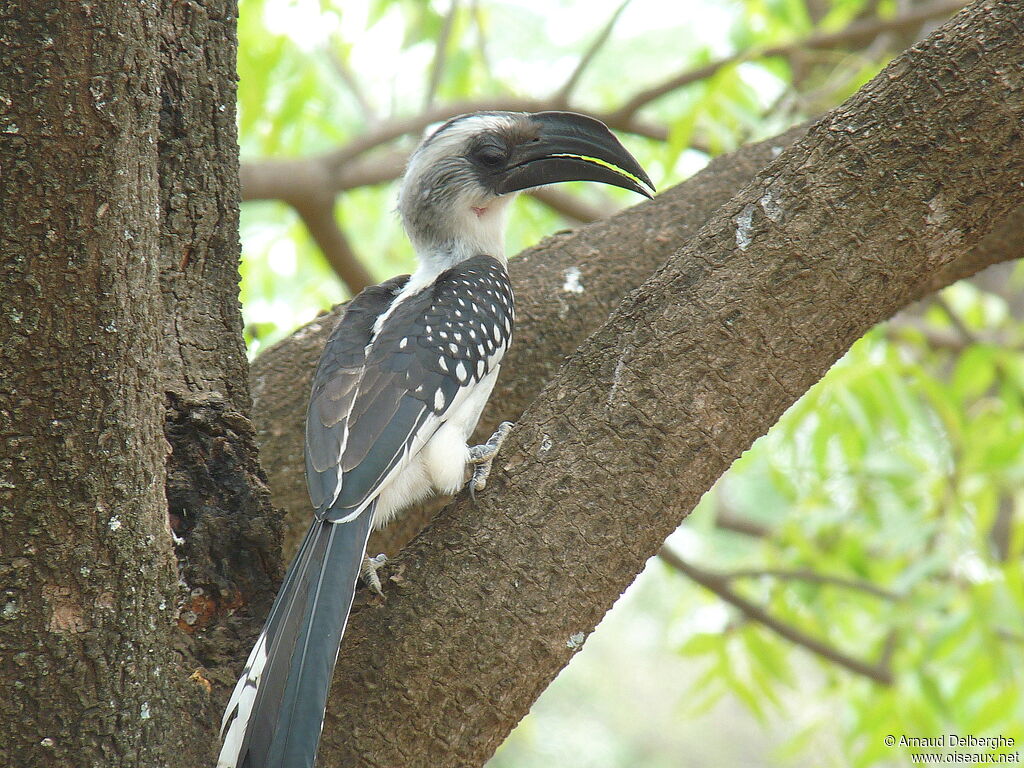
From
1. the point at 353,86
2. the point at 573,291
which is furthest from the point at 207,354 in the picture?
the point at 353,86

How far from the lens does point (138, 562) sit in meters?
1.68

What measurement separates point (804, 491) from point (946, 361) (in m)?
1.46

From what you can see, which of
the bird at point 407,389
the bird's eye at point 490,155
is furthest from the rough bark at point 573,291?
the bird's eye at point 490,155

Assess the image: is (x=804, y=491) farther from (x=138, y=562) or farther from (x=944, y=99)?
(x=138, y=562)

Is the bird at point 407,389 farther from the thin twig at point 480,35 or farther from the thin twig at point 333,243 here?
the thin twig at point 480,35

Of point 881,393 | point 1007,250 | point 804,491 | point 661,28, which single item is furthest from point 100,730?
point 661,28

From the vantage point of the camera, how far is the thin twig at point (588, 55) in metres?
4.37

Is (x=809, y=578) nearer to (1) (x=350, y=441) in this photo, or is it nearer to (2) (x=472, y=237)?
(2) (x=472, y=237)

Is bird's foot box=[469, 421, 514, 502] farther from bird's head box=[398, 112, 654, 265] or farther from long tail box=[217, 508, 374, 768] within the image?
bird's head box=[398, 112, 654, 265]

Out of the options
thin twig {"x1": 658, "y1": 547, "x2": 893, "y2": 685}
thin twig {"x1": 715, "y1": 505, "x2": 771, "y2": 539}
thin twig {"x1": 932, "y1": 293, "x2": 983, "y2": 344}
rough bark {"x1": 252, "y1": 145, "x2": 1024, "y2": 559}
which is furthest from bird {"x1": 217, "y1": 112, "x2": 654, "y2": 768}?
thin twig {"x1": 715, "y1": 505, "x2": 771, "y2": 539}

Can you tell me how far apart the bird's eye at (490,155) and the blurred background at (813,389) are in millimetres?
822

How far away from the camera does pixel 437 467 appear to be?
2648 millimetres

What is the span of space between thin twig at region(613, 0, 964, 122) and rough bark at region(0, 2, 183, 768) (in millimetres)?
3409

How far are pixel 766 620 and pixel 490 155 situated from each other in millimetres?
2421
